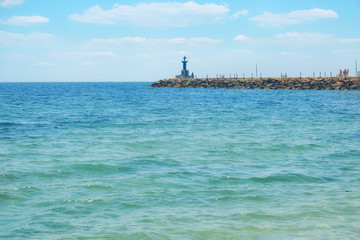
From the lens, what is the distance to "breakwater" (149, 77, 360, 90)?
87662 millimetres

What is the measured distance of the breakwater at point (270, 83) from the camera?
87.7m

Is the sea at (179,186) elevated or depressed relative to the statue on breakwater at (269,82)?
depressed

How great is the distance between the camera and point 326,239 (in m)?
7.40

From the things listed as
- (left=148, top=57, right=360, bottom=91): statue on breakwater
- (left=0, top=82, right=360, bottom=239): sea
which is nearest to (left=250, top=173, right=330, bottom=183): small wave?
(left=0, top=82, right=360, bottom=239): sea

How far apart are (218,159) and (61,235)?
8.53m

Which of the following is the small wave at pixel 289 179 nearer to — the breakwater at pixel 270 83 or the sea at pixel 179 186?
the sea at pixel 179 186

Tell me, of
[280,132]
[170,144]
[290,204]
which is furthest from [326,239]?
[280,132]

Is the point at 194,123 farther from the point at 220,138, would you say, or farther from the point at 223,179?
the point at 223,179

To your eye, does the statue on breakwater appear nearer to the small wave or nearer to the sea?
the sea

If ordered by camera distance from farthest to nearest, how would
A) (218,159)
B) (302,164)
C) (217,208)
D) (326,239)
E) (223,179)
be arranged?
(218,159)
(302,164)
(223,179)
(217,208)
(326,239)

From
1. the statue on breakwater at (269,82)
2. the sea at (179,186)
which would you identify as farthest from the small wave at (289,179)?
the statue on breakwater at (269,82)

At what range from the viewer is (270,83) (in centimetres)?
10550

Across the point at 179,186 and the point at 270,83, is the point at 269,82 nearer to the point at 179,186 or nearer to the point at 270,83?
the point at 270,83

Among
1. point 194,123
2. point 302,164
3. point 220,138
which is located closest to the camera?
point 302,164
